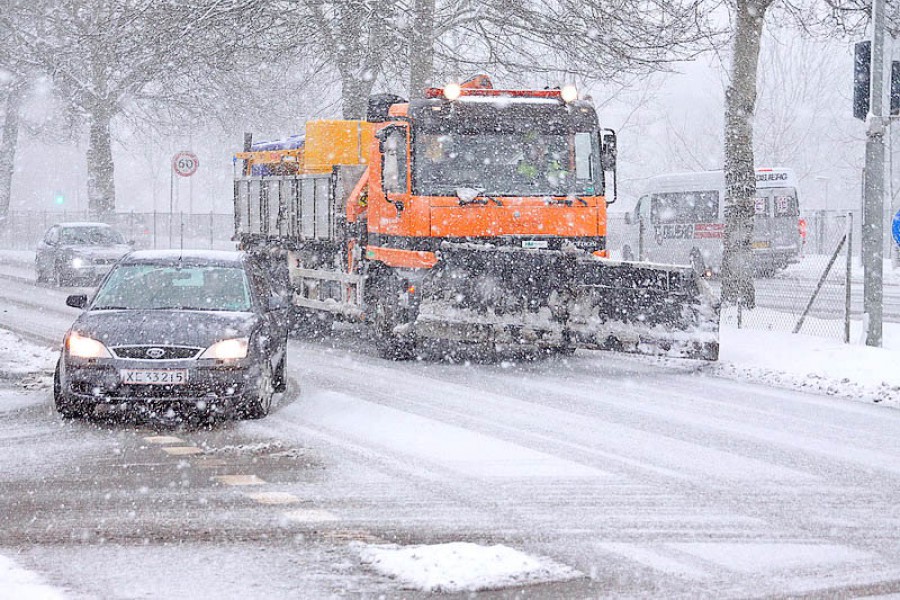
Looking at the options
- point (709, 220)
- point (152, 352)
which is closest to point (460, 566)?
point (152, 352)

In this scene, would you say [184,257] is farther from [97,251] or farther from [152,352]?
[97,251]

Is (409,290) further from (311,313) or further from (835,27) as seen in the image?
(835,27)

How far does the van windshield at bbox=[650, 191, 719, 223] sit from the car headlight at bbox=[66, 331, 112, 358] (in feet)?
81.4

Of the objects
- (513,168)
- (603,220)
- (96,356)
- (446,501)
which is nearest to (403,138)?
(513,168)

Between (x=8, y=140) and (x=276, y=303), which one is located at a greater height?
(x=8, y=140)

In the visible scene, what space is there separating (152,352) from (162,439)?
32.5 inches

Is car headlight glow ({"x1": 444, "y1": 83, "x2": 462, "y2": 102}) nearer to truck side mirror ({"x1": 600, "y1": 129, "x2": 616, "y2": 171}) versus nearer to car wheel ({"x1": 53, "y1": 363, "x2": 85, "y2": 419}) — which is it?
truck side mirror ({"x1": 600, "y1": 129, "x2": 616, "y2": 171})

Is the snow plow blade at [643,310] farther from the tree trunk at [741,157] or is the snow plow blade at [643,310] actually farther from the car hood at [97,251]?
the car hood at [97,251]

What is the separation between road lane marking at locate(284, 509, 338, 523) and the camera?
721 cm

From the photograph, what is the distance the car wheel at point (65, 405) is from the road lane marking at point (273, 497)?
3.26 metres

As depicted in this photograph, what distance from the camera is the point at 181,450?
31.3ft

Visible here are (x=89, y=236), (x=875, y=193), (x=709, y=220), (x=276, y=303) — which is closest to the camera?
(x=276, y=303)

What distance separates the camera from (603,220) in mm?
15688

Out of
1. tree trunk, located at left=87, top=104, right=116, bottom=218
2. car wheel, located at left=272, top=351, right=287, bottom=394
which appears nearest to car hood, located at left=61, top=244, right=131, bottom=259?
tree trunk, located at left=87, top=104, right=116, bottom=218
